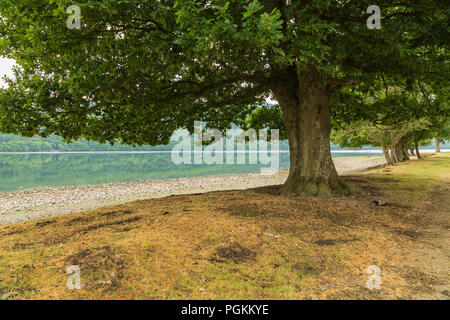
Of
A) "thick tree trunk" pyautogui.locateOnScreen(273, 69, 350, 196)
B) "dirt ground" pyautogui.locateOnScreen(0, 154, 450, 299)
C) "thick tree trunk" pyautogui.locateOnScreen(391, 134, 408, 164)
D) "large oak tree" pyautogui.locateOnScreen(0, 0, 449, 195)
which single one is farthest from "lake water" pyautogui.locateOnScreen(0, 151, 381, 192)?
"dirt ground" pyautogui.locateOnScreen(0, 154, 450, 299)

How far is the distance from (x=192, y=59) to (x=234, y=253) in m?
5.01

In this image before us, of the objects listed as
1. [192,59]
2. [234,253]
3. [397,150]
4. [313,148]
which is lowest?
[234,253]

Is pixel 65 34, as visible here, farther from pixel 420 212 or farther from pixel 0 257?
pixel 420 212

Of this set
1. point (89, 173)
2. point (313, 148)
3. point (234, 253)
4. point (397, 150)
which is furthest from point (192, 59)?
point (89, 173)

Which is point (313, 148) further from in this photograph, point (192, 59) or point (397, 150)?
point (397, 150)

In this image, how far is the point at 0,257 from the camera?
4695 mm

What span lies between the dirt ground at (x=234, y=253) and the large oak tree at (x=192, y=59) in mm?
3387

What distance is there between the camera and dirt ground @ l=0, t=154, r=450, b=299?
3.57 metres

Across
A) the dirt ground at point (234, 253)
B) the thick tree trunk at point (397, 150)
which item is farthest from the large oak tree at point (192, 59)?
the thick tree trunk at point (397, 150)

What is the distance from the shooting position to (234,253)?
469cm

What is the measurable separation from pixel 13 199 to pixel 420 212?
84.7ft
